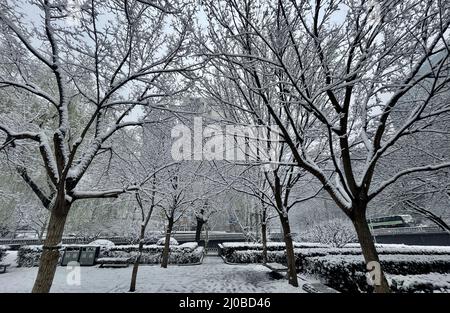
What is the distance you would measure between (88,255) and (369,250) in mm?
14958

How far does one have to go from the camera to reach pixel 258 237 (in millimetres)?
19953

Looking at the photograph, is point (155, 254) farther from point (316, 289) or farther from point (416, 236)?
point (416, 236)

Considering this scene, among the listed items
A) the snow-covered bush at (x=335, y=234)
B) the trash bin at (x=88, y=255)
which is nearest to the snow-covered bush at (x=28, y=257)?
the trash bin at (x=88, y=255)

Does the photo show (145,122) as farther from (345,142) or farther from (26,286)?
(26,286)

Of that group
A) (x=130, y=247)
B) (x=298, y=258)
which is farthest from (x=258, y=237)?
(x=130, y=247)

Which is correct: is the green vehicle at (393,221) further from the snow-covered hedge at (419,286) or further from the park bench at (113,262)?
the park bench at (113,262)

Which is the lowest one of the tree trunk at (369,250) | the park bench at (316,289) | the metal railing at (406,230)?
the park bench at (316,289)

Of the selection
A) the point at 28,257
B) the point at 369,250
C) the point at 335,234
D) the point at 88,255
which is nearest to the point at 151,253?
the point at 88,255

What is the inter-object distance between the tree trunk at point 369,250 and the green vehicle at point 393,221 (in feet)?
92.5

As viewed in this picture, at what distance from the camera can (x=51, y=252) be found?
149 inches

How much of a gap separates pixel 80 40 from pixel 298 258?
12.5m

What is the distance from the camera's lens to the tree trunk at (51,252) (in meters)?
3.62

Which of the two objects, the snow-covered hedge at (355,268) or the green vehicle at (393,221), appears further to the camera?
the green vehicle at (393,221)

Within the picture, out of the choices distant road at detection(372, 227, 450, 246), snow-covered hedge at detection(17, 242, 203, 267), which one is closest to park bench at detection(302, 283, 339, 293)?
snow-covered hedge at detection(17, 242, 203, 267)
